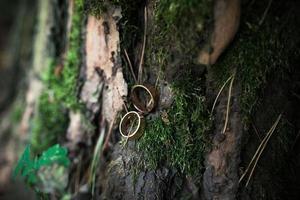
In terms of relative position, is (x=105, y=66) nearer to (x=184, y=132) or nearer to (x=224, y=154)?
(x=184, y=132)

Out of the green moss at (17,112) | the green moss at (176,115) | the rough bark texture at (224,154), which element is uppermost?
the green moss at (17,112)

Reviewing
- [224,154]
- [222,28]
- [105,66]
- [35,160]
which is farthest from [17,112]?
[222,28]

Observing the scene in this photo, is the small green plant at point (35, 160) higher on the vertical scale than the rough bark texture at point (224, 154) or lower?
higher

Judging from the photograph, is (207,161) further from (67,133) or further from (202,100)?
(67,133)

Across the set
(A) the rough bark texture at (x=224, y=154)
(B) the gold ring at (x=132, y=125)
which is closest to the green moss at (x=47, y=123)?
(B) the gold ring at (x=132, y=125)

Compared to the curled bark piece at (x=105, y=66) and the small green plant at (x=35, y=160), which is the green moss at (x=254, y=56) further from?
the small green plant at (x=35, y=160)

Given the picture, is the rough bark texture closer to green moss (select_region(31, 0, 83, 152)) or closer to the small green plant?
the small green plant
